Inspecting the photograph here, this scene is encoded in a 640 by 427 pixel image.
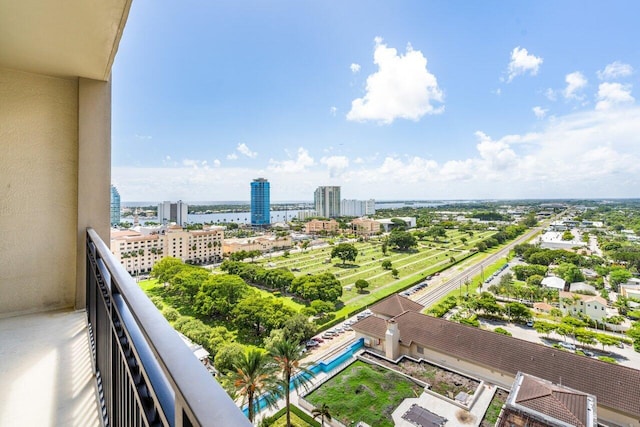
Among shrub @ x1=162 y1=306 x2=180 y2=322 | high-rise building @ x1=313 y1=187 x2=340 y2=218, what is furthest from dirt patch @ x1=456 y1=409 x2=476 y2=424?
high-rise building @ x1=313 y1=187 x2=340 y2=218

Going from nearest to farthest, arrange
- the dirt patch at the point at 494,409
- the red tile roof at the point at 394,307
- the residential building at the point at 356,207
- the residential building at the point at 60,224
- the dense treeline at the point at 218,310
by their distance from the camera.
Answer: the residential building at the point at 60,224 → the dirt patch at the point at 494,409 → the dense treeline at the point at 218,310 → the red tile roof at the point at 394,307 → the residential building at the point at 356,207

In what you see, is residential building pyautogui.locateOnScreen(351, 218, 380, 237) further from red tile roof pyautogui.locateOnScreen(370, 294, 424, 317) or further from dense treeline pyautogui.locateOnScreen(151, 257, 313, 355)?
dense treeline pyautogui.locateOnScreen(151, 257, 313, 355)

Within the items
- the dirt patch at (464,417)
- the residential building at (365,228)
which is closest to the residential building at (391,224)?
the residential building at (365,228)

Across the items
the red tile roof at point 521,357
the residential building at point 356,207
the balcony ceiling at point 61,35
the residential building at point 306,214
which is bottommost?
the red tile roof at point 521,357

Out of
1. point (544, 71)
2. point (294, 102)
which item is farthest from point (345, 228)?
point (544, 71)

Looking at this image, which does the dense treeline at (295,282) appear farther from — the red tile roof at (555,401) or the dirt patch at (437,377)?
the red tile roof at (555,401)

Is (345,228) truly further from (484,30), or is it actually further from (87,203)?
(87,203)
